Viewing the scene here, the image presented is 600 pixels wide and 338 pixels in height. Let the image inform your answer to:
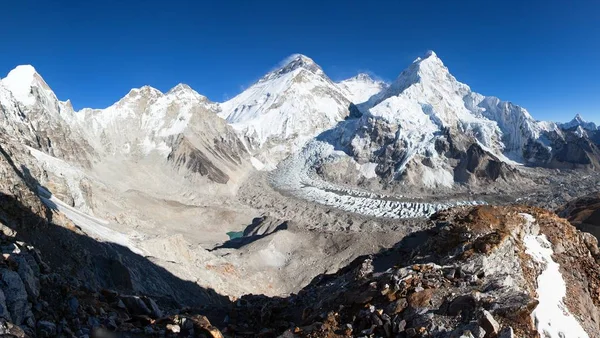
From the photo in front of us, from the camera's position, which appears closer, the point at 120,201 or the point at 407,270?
the point at 407,270

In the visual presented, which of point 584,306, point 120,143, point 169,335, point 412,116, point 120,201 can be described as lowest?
point 169,335

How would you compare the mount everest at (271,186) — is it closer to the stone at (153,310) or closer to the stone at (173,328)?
the stone at (153,310)

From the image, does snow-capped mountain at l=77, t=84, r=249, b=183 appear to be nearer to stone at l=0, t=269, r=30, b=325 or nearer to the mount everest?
the mount everest

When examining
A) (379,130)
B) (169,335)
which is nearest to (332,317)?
(169,335)

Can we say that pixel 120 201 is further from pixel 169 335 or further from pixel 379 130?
pixel 379 130

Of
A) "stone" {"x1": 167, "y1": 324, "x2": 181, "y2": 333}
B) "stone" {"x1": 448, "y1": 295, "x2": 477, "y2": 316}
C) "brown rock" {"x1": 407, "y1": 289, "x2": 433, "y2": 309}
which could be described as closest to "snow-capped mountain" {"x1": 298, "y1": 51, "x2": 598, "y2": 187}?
"brown rock" {"x1": 407, "y1": 289, "x2": 433, "y2": 309}

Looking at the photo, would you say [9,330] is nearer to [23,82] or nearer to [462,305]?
[462,305]
